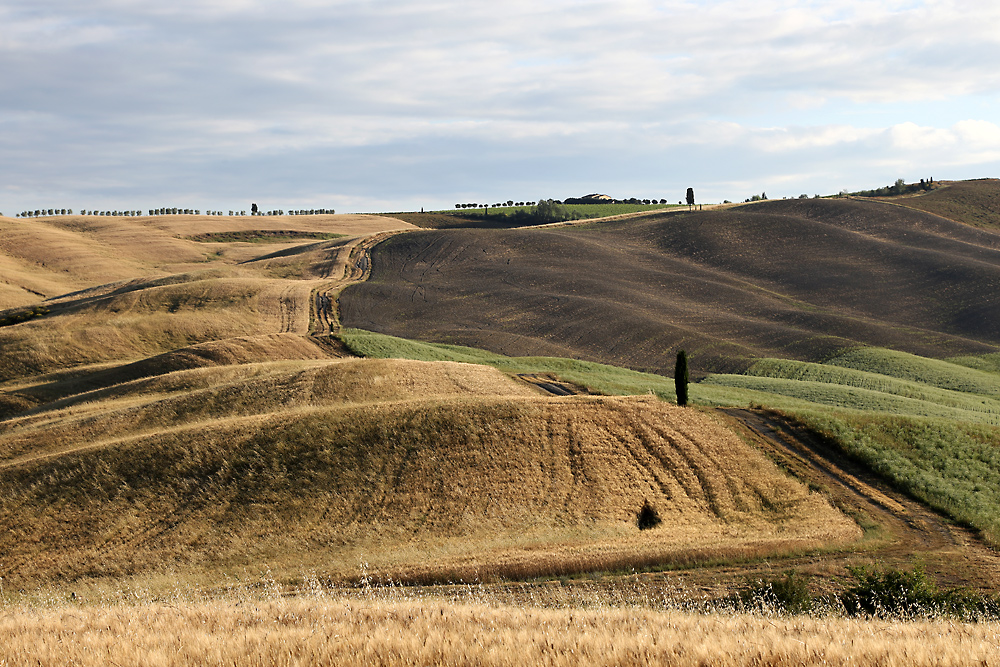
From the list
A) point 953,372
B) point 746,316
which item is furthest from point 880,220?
point 953,372

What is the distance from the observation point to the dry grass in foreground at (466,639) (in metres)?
8.66

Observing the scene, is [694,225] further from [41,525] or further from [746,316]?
[41,525]

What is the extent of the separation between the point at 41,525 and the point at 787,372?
50375 millimetres

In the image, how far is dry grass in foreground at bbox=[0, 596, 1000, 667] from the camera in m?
8.66

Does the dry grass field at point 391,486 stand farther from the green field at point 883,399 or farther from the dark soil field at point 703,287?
the green field at point 883,399

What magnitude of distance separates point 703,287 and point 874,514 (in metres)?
62.5

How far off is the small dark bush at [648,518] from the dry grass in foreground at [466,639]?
38.9 ft

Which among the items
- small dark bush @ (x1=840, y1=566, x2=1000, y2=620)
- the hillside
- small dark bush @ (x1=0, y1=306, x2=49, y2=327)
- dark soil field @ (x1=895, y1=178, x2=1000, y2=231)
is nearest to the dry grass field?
small dark bush @ (x1=0, y1=306, x2=49, y2=327)

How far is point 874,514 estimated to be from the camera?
25656 mm

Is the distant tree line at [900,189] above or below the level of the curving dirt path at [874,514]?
above

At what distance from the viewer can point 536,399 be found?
102 feet

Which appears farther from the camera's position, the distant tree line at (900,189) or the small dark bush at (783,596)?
the distant tree line at (900,189)

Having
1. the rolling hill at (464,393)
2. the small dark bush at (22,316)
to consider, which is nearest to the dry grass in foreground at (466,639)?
the rolling hill at (464,393)

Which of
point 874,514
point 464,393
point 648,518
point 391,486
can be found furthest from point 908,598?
point 464,393
